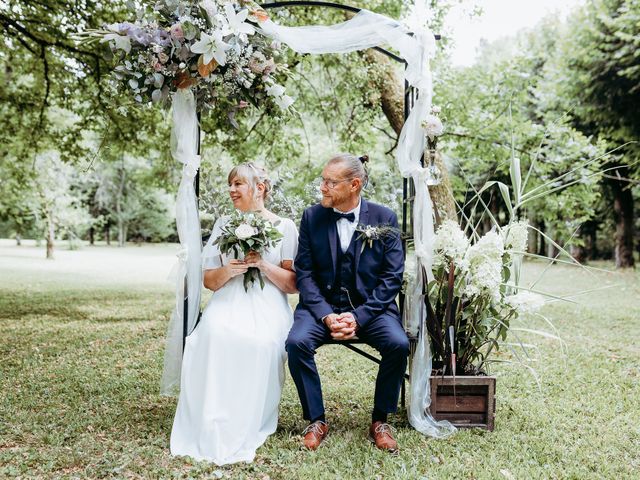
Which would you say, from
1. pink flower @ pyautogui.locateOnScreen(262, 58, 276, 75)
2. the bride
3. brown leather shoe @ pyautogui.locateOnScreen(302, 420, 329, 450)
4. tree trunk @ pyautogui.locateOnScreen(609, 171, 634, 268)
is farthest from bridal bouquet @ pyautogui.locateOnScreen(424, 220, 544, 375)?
tree trunk @ pyautogui.locateOnScreen(609, 171, 634, 268)

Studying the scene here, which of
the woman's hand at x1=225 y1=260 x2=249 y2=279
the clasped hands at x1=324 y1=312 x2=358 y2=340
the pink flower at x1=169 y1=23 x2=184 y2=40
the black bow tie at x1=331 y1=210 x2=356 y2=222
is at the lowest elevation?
the clasped hands at x1=324 y1=312 x2=358 y2=340

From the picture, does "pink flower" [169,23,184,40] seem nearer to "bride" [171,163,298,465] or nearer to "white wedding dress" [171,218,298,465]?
"bride" [171,163,298,465]

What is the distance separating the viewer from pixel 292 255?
14.1ft

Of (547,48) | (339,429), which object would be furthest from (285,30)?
(547,48)

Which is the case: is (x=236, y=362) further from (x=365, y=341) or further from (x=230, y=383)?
(x=365, y=341)

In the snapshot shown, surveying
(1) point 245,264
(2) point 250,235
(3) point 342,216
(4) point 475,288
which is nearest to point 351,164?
(3) point 342,216

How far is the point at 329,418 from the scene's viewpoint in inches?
169

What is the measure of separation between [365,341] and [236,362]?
0.88 meters

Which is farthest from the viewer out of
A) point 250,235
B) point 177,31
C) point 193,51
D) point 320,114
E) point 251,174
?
point 320,114

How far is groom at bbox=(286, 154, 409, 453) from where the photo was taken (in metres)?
3.81

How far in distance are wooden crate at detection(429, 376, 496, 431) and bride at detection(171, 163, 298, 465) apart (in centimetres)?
111

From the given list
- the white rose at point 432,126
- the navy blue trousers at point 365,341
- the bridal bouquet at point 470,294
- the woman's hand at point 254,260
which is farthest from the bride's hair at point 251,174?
the bridal bouquet at point 470,294

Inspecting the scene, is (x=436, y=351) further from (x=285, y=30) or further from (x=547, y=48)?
(x=547, y=48)

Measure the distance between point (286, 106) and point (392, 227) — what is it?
4.02 feet
